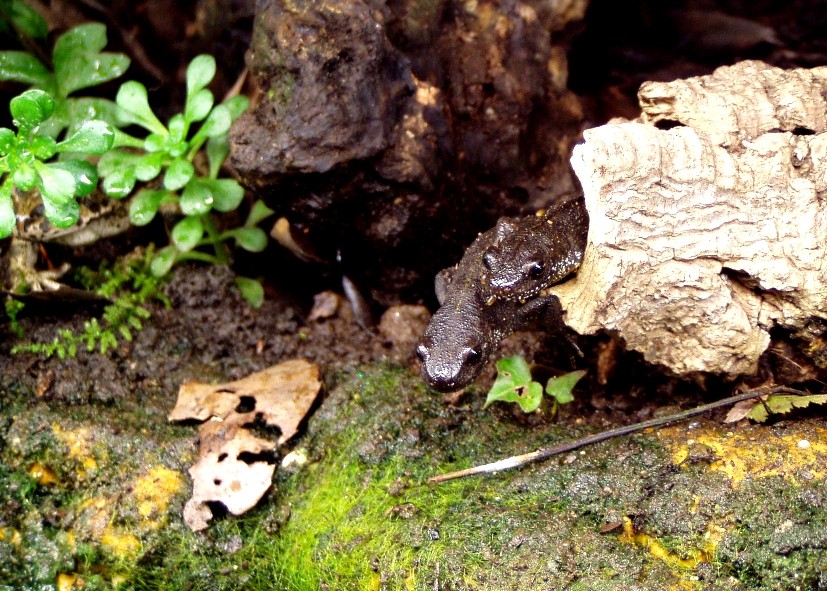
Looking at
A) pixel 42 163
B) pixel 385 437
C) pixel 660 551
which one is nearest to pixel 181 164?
pixel 42 163

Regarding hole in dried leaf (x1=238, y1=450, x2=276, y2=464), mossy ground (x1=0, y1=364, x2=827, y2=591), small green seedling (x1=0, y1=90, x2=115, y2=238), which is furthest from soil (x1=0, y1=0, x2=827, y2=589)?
small green seedling (x1=0, y1=90, x2=115, y2=238)

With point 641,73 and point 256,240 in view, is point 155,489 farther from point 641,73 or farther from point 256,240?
point 641,73

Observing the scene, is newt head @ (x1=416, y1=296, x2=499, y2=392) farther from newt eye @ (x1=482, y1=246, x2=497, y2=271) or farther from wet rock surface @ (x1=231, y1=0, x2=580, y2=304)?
wet rock surface @ (x1=231, y1=0, x2=580, y2=304)

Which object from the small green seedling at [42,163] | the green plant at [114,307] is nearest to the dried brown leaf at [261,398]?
the green plant at [114,307]

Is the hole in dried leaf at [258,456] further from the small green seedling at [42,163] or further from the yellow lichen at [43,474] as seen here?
the small green seedling at [42,163]

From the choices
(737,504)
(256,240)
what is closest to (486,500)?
(737,504)

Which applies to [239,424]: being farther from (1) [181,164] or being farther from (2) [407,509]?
(1) [181,164]
